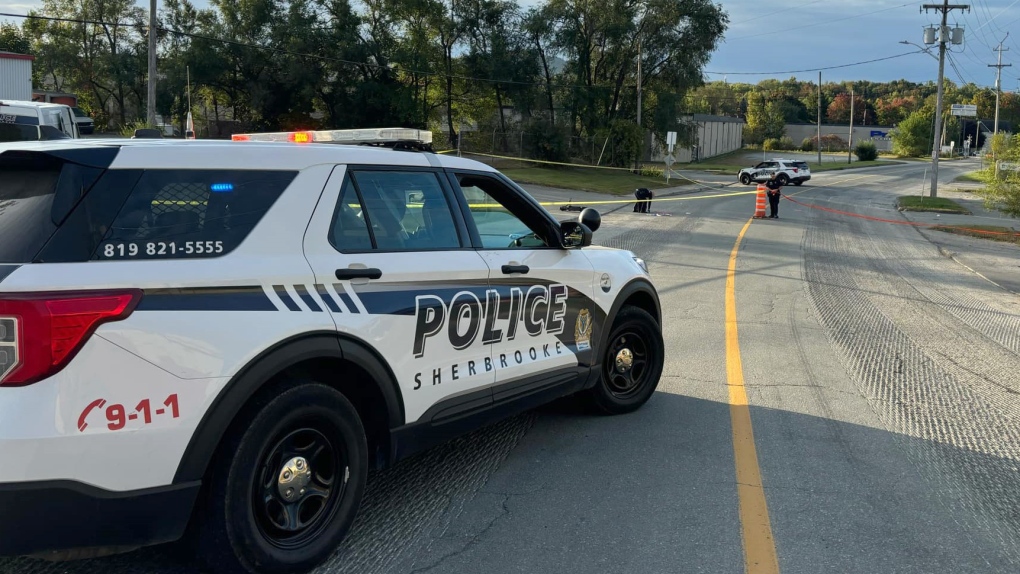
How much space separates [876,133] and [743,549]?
12977cm

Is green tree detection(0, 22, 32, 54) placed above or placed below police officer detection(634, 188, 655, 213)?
above

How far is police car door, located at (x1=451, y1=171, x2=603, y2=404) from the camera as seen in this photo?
4.75 m

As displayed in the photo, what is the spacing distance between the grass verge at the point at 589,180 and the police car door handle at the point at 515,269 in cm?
3509

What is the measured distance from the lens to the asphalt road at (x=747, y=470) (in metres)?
3.97

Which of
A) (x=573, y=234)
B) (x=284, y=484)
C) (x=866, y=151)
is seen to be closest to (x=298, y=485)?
(x=284, y=484)

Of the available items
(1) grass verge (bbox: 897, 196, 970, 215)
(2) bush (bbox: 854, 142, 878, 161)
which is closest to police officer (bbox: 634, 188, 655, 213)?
(1) grass verge (bbox: 897, 196, 970, 215)

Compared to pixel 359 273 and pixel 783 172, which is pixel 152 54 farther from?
pixel 783 172

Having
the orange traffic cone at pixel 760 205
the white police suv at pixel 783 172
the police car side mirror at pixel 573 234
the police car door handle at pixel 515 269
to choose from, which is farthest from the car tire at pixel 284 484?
the white police suv at pixel 783 172

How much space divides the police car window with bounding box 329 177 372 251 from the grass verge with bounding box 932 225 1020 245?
2340cm

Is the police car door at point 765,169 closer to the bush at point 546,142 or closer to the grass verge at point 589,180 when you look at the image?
the grass verge at point 589,180

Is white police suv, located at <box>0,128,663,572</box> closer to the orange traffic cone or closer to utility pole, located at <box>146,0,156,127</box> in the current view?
the orange traffic cone

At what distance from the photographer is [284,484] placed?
11.7ft

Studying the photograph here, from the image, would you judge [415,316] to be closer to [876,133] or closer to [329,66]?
[329,66]

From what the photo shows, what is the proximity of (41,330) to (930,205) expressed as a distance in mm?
38867
